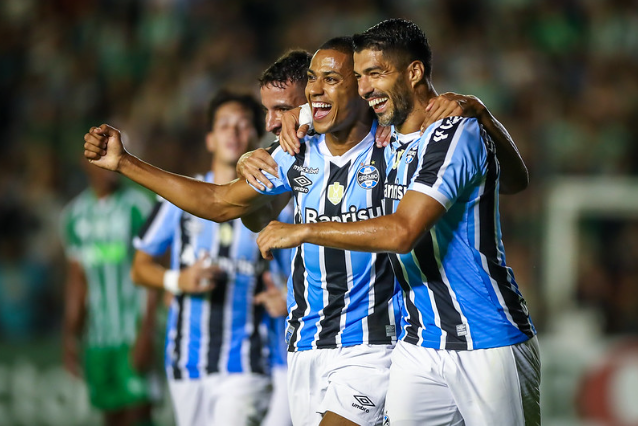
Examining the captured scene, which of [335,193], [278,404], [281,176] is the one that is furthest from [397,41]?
[278,404]

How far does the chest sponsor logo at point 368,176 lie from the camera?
418 cm

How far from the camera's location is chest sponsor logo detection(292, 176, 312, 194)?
4.31 meters

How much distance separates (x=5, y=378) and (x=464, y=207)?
689cm

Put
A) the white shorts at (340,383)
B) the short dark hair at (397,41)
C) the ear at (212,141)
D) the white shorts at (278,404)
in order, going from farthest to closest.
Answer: the ear at (212,141)
the white shorts at (278,404)
the white shorts at (340,383)
the short dark hair at (397,41)

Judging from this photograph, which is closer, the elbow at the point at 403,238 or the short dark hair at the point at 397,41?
the elbow at the point at 403,238

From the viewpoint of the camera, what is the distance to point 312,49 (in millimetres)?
11914

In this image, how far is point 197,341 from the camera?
218 inches

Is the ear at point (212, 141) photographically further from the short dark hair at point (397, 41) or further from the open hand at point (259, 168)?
the short dark hair at point (397, 41)

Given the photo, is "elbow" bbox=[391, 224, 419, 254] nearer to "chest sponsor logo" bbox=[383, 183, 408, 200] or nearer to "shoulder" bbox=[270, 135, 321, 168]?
"chest sponsor logo" bbox=[383, 183, 408, 200]

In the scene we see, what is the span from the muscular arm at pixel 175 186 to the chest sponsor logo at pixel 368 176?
54 cm

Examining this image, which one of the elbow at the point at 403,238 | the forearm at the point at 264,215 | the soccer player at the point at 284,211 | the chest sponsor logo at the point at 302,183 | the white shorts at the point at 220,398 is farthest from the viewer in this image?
the white shorts at the point at 220,398

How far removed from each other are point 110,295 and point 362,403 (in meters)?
4.00

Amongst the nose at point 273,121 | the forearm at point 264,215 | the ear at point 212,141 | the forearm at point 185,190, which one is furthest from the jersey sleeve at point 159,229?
the forearm at point 185,190

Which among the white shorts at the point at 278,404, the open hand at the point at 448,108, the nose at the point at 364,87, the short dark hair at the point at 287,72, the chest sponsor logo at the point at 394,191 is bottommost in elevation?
the white shorts at the point at 278,404
